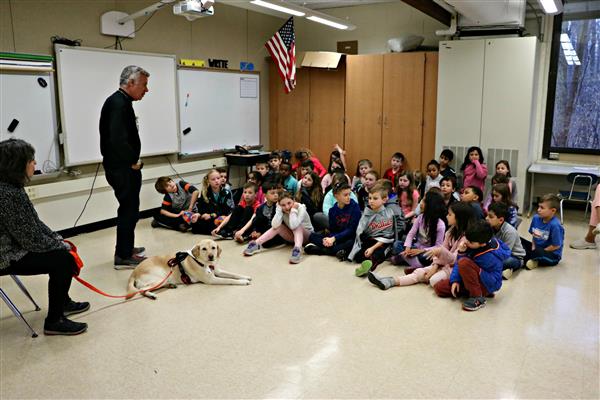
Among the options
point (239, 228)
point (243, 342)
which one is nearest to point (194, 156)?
point (239, 228)

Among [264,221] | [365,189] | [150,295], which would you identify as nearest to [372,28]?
[365,189]

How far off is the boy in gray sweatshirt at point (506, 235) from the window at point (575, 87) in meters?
3.12

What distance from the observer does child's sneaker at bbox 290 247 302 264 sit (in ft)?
15.2

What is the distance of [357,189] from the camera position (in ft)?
19.8

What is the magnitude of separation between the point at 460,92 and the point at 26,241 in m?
5.36

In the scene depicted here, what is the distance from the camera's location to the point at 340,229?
4.83 m

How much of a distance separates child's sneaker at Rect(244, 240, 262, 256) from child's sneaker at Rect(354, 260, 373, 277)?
1.10 m

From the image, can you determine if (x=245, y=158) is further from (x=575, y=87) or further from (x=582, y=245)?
(x=575, y=87)

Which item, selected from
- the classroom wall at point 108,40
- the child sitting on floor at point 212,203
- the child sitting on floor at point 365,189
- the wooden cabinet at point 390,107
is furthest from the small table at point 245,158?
the child sitting on floor at point 365,189

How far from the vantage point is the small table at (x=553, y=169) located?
20.3ft

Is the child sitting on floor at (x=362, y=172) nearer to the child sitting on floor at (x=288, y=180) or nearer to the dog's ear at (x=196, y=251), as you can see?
the child sitting on floor at (x=288, y=180)

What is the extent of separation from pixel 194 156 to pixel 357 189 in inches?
93.3

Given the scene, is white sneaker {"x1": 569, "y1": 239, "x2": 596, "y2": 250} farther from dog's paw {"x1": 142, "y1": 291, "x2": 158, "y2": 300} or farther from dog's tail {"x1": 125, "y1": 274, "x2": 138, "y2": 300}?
dog's tail {"x1": 125, "y1": 274, "x2": 138, "y2": 300}

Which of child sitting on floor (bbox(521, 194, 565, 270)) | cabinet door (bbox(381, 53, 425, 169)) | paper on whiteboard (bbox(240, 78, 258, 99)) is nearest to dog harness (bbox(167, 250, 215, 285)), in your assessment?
child sitting on floor (bbox(521, 194, 565, 270))
